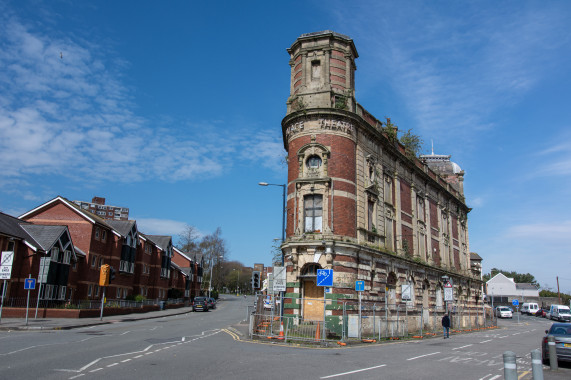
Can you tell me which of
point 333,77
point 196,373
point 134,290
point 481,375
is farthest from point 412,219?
point 134,290

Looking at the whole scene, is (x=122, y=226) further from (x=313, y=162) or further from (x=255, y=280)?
(x=255, y=280)

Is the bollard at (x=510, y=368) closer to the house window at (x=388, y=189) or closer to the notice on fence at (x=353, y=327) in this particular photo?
the notice on fence at (x=353, y=327)

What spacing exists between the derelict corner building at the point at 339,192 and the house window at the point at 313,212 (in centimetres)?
6

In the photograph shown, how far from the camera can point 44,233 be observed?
38125mm

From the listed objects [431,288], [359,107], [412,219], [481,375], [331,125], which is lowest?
[481,375]

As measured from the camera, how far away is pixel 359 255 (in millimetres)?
24859

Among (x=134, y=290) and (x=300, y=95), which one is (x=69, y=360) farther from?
(x=134, y=290)

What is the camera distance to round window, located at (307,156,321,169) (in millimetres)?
25484

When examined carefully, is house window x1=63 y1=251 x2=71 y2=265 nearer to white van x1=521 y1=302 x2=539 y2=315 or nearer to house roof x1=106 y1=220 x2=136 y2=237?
house roof x1=106 y1=220 x2=136 y2=237

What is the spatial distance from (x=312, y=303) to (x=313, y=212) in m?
5.09

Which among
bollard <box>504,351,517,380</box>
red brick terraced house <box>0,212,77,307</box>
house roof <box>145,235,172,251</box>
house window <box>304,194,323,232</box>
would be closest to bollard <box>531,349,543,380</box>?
bollard <box>504,351,517,380</box>

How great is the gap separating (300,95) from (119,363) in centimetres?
1912

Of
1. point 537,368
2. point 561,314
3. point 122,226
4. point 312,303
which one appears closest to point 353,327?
point 312,303

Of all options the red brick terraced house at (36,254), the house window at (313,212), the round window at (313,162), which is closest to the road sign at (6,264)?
the red brick terraced house at (36,254)
